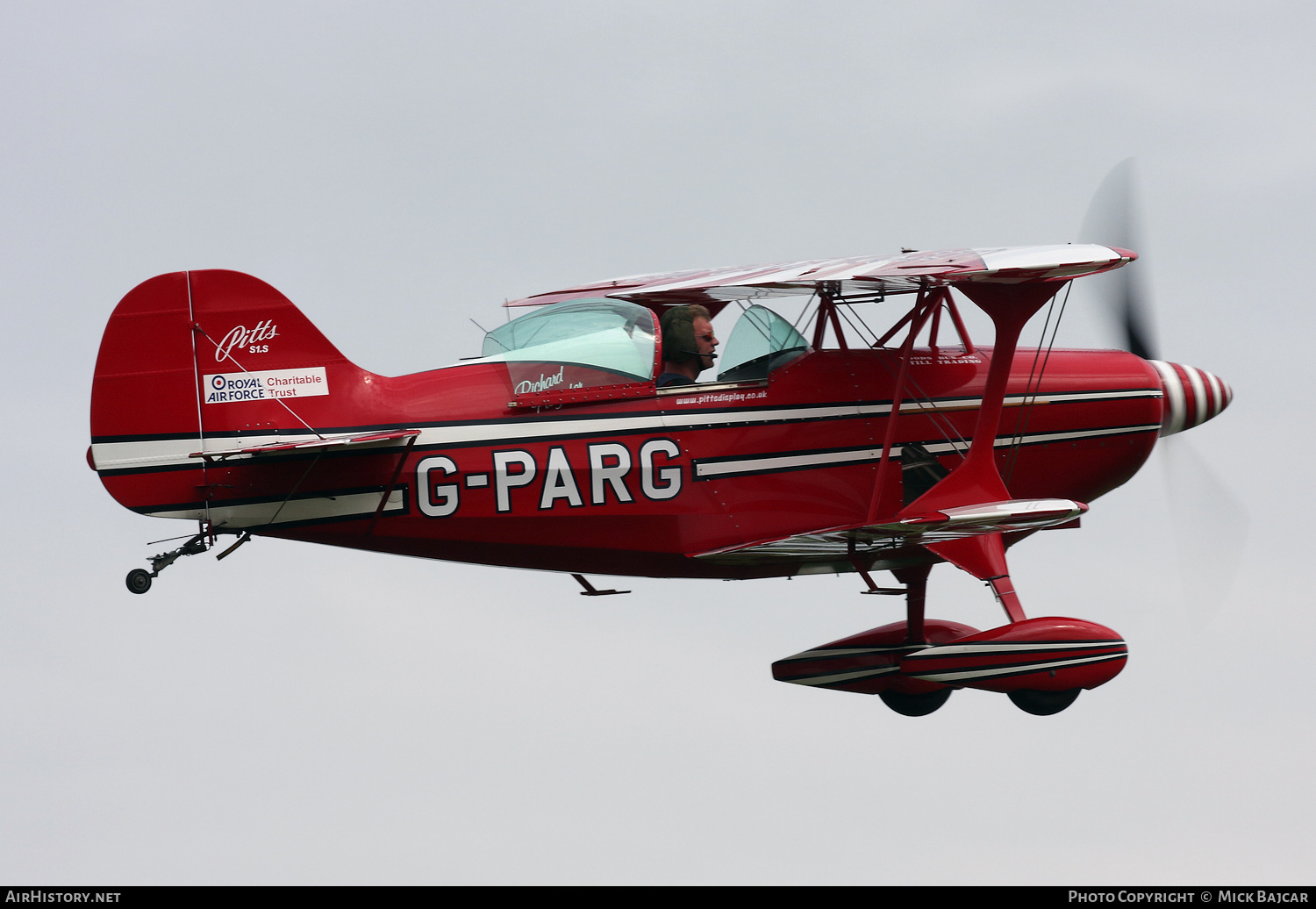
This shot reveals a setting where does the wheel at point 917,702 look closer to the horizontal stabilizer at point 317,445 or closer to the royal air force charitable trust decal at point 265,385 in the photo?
the horizontal stabilizer at point 317,445

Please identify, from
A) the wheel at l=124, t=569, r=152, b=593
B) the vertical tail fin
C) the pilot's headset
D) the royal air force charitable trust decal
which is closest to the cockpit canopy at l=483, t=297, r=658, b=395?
the pilot's headset

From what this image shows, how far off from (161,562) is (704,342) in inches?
171

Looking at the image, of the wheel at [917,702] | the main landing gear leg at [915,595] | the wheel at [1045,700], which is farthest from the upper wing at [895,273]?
the wheel at [917,702]

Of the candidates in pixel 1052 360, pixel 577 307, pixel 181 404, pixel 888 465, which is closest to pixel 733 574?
pixel 888 465

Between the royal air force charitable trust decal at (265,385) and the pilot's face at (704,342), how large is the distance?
2.84m

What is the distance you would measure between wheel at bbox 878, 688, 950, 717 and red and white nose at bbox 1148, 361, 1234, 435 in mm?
2926

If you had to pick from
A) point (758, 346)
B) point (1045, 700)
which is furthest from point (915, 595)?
point (758, 346)

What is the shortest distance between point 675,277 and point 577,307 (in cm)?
118

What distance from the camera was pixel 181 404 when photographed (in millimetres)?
10797

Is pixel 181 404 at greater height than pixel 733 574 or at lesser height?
greater

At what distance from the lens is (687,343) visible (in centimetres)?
1187

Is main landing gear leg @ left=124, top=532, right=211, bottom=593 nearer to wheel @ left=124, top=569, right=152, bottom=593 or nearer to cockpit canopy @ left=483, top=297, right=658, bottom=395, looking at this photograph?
wheel @ left=124, top=569, right=152, bottom=593

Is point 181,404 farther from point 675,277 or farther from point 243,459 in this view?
point 675,277

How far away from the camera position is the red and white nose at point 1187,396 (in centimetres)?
1288
